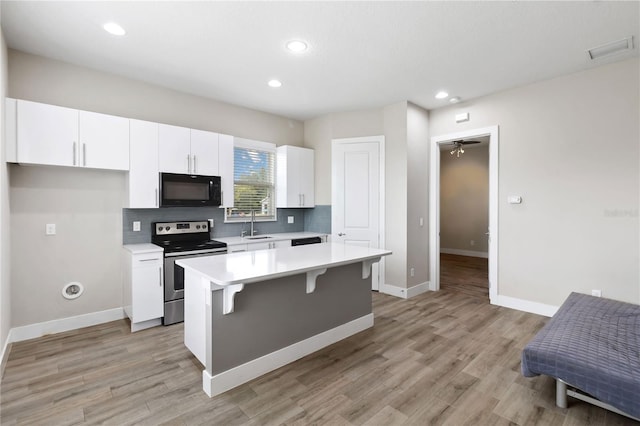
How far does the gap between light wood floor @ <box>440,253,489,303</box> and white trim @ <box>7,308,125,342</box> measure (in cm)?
470

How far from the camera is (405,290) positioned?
4.47 meters

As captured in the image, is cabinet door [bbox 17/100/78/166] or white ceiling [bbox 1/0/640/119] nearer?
white ceiling [bbox 1/0/640/119]

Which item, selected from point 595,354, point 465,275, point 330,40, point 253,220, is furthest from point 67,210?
point 465,275

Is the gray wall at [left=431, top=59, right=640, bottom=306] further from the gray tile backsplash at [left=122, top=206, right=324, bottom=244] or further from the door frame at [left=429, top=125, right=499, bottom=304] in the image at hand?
the gray tile backsplash at [left=122, top=206, right=324, bottom=244]

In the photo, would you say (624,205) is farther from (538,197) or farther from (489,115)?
(489,115)

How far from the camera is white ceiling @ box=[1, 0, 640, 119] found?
7.77 feet

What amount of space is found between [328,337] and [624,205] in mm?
3412

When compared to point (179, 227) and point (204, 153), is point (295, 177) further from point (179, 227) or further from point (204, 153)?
point (179, 227)

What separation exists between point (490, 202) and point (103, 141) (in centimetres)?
479

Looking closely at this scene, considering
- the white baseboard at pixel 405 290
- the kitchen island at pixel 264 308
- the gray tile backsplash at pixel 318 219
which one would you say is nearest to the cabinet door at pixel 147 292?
the kitchen island at pixel 264 308

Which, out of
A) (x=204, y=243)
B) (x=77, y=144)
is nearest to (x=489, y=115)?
(x=204, y=243)

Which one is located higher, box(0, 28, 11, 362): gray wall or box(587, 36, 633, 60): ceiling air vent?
box(587, 36, 633, 60): ceiling air vent

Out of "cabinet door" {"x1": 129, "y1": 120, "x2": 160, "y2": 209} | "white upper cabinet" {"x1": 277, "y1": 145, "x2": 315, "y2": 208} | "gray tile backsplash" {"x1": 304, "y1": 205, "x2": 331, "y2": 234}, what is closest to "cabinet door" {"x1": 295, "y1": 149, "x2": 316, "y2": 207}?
"white upper cabinet" {"x1": 277, "y1": 145, "x2": 315, "y2": 208}

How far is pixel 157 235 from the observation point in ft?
12.5
